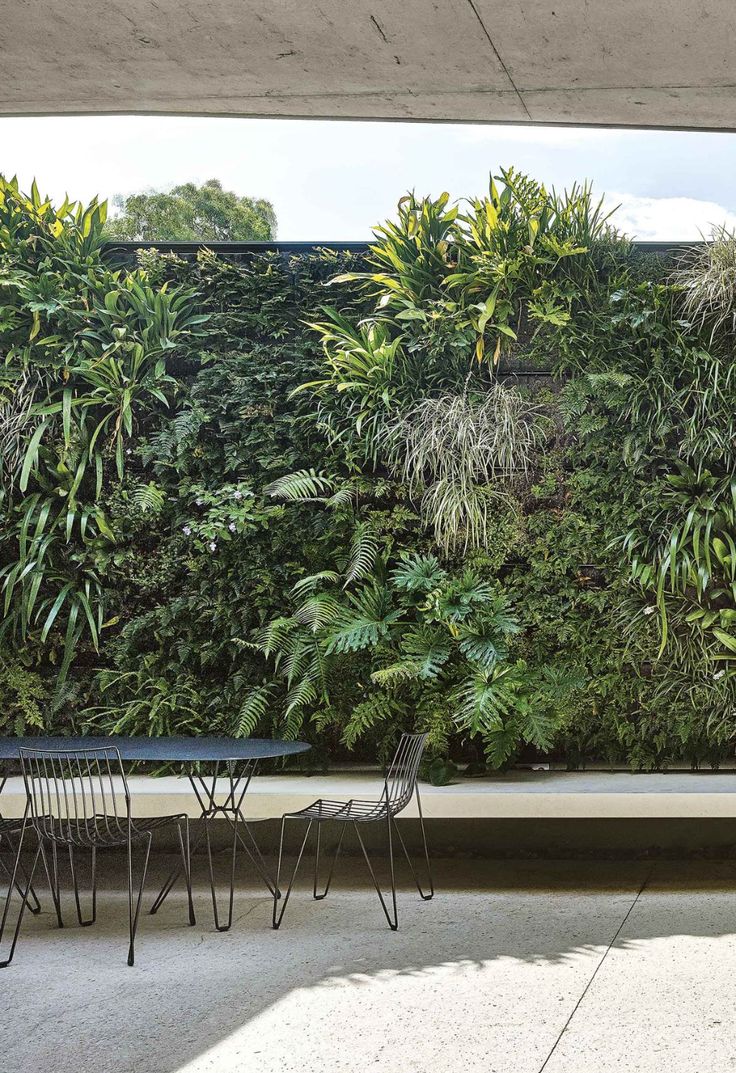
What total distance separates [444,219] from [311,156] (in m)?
2.17

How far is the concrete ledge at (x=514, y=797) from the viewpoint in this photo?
3877 millimetres

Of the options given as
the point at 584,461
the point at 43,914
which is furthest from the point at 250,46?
the point at 43,914

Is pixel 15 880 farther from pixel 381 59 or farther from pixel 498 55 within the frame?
pixel 498 55

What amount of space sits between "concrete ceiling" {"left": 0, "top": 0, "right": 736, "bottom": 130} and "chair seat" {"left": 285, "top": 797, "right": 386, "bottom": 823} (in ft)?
8.91

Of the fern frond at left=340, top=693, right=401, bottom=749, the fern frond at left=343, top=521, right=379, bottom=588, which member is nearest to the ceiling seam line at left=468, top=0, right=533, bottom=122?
the fern frond at left=343, top=521, right=379, bottom=588

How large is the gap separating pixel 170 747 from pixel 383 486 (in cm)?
167

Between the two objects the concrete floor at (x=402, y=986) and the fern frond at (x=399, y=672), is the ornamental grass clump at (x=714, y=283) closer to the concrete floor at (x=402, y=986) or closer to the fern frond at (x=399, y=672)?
the fern frond at (x=399, y=672)

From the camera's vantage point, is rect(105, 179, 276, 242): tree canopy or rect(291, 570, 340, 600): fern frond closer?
rect(291, 570, 340, 600): fern frond

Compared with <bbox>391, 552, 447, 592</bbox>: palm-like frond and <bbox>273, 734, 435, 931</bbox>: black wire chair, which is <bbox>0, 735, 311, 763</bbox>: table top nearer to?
<bbox>273, 734, 435, 931</bbox>: black wire chair

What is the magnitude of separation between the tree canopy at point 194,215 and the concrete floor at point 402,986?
5006 millimetres

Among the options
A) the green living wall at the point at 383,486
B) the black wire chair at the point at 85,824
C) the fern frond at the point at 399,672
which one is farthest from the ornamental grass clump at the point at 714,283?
the black wire chair at the point at 85,824

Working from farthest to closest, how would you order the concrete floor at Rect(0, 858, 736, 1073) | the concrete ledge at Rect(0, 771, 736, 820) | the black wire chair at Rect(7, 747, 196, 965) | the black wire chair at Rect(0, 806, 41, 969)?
the concrete ledge at Rect(0, 771, 736, 820) < the black wire chair at Rect(0, 806, 41, 969) < the black wire chair at Rect(7, 747, 196, 965) < the concrete floor at Rect(0, 858, 736, 1073)

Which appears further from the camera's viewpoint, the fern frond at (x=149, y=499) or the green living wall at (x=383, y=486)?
the fern frond at (x=149, y=499)

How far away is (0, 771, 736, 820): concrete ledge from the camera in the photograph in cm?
388
